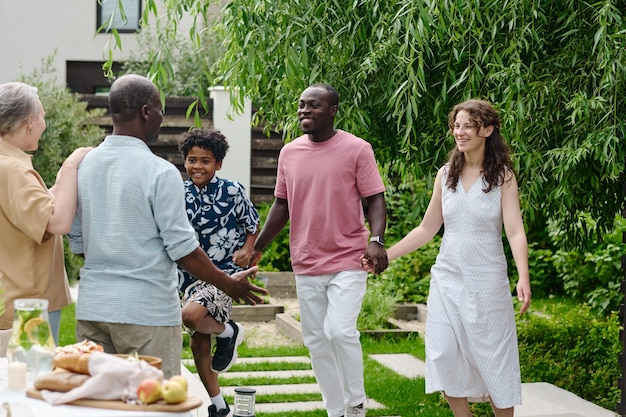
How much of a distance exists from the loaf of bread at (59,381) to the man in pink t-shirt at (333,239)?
7.94ft

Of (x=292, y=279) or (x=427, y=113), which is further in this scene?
(x=292, y=279)

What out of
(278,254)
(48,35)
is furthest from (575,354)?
(48,35)

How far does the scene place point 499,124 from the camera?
16.0ft

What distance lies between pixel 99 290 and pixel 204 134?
198 centimetres

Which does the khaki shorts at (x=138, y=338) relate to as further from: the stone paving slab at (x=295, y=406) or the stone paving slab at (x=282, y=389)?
the stone paving slab at (x=282, y=389)

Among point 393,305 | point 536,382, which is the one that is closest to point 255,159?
point 393,305

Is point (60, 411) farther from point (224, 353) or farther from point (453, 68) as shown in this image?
point (453, 68)

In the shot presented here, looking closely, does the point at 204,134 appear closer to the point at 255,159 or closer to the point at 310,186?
the point at 310,186

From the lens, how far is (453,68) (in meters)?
5.61

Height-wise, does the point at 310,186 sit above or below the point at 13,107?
below

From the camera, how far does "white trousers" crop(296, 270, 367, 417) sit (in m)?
5.16

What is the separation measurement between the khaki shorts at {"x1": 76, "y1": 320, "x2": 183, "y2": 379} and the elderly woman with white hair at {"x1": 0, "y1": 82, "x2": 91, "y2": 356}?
27 cm

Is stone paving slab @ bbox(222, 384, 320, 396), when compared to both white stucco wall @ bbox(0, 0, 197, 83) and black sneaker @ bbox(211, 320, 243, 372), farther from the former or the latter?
white stucco wall @ bbox(0, 0, 197, 83)

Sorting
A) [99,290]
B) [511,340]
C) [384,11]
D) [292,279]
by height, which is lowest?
[292,279]
